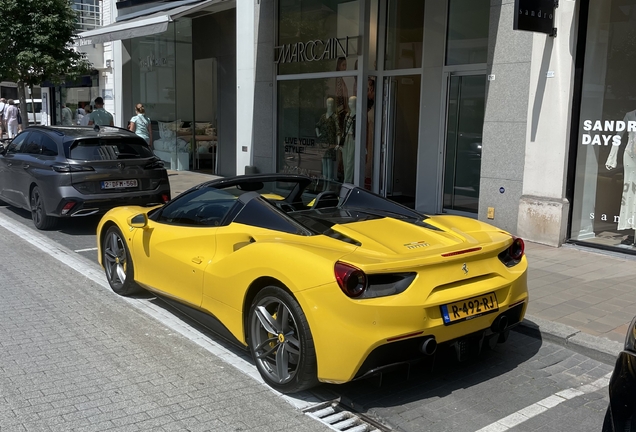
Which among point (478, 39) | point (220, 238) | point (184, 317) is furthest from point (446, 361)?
point (478, 39)

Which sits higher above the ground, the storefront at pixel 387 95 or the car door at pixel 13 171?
the storefront at pixel 387 95

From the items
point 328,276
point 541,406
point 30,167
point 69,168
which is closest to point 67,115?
point 30,167

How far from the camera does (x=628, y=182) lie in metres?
8.34

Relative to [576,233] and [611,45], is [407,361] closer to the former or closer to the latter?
[576,233]

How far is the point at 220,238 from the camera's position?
4816 millimetres

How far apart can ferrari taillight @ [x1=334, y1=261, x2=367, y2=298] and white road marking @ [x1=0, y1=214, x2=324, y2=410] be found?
0.88 m

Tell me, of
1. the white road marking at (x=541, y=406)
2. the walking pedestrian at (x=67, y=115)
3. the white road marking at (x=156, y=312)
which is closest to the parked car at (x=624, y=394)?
the white road marking at (x=541, y=406)

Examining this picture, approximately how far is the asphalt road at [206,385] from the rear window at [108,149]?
402 centimetres

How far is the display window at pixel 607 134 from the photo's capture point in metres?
8.34

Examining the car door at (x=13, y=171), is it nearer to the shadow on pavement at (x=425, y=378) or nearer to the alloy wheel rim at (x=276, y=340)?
the shadow on pavement at (x=425, y=378)

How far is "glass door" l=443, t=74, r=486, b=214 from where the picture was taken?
34.4 feet

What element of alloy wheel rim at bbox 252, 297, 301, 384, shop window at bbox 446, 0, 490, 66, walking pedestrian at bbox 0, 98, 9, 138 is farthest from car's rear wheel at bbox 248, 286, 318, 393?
walking pedestrian at bbox 0, 98, 9, 138

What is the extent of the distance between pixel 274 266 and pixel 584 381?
2421 mm

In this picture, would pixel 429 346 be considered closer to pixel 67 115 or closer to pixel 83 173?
pixel 83 173
